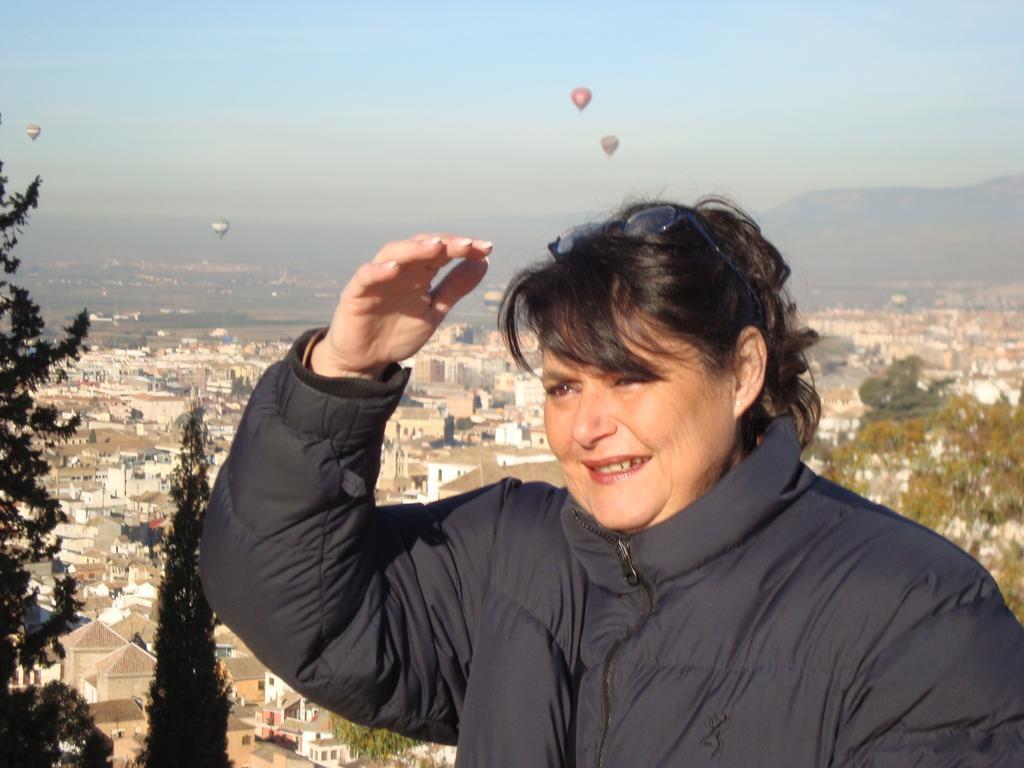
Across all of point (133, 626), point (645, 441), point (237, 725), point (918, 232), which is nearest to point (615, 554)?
point (645, 441)

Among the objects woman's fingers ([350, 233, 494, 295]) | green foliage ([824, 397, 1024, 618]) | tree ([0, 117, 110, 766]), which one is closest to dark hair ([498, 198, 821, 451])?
woman's fingers ([350, 233, 494, 295])

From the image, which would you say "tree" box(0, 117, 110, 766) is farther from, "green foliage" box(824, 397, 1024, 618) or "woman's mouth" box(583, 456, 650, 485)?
"woman's mouth" box(583, 456, 650, 485)

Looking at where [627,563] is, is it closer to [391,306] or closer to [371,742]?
[391,306]

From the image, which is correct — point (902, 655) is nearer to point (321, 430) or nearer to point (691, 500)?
point (691, 500)

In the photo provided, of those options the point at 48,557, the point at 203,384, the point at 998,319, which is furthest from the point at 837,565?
the point at 998,319

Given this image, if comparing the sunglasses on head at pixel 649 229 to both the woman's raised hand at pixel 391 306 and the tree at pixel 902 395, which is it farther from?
the tree at pixel 902 395

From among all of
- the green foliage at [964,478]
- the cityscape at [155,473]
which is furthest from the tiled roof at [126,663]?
the green foliage at [964,478]
